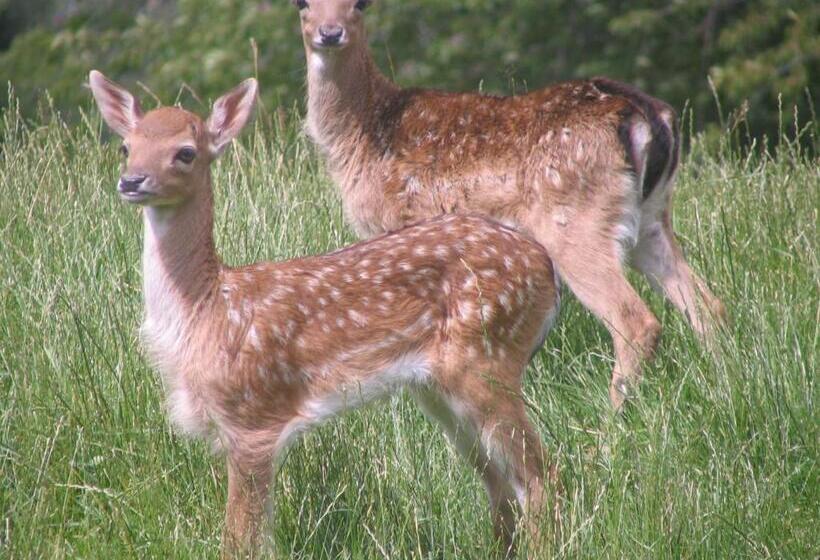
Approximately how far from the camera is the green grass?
4.53 m

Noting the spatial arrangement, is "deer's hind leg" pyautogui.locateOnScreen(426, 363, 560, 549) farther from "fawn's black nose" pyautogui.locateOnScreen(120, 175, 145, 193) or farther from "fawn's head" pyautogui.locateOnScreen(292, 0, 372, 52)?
"fawn's head" pyautogui.locateOnScreen(292, 0, 372, 52)

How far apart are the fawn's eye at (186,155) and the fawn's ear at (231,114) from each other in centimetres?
25

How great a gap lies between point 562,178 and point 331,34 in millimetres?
1467

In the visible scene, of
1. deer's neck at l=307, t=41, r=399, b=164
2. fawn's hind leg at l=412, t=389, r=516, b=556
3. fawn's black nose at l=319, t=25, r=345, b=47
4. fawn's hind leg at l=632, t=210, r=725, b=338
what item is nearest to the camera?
fawn's hind leg at l=412, t=389, r=516, b=556

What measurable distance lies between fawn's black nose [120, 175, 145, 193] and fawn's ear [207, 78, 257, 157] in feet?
1.59

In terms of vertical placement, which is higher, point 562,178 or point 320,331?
point 320,331

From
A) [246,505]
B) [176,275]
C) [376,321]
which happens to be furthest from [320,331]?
[246,505]

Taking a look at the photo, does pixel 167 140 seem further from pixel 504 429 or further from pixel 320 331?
pixel 504 429

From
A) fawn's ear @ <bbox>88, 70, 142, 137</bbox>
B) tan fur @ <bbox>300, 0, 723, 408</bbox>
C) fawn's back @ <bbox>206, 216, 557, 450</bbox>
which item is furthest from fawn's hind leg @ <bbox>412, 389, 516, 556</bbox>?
fawn's ear @ <bbox>88, 70, 142, 137</bbox>

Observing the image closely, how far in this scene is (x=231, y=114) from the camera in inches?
201

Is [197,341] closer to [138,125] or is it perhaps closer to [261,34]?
[138,125]

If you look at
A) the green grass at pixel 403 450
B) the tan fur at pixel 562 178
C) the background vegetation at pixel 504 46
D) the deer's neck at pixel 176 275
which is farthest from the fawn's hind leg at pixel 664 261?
the background vegetation at pixel 504 46

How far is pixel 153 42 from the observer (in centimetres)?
1381

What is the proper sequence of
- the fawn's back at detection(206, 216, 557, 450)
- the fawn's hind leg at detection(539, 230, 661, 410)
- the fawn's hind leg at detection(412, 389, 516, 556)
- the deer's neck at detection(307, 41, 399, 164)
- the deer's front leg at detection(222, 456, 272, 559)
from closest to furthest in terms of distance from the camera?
the deer's front leg at detection(222, 456, 272, 559), the fawn's back at detection(206, 216, 557, 450), the fawn's hind leg at detection(412, 389, 516, 556), the fawn's hind leg at detection(539, 230, 661, 410), the deer's neck at detection(307, 41, 399, 164)
